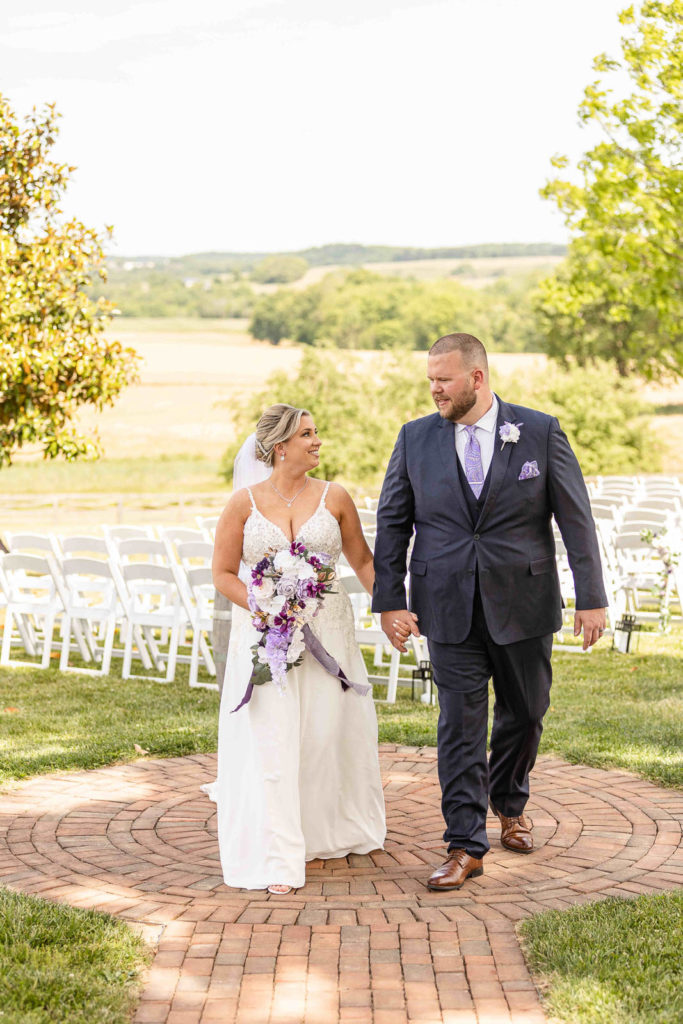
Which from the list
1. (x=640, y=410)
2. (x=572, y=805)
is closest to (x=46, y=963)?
(x=572, y=805)

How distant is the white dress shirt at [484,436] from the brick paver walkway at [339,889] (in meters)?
1.66

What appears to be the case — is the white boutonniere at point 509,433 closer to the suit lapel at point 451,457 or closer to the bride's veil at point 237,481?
the suit lapel at point 451,457

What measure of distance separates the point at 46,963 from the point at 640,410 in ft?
107

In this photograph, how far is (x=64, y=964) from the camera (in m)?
3.85

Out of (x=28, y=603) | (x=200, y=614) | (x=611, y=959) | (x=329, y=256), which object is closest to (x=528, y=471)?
(x=611, y=959)

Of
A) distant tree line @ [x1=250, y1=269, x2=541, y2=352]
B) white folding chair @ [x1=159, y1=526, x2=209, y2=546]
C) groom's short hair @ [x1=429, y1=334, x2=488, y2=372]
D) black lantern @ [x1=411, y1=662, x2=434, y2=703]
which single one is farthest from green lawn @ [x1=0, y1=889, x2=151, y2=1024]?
distant tree line @ [x1=250, y1=269, x2=541, y2=352]

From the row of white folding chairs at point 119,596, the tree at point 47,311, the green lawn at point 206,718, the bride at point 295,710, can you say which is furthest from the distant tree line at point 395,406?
the bride at point 295,710

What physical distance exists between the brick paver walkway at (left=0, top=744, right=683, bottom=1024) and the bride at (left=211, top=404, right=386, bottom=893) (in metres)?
0.20

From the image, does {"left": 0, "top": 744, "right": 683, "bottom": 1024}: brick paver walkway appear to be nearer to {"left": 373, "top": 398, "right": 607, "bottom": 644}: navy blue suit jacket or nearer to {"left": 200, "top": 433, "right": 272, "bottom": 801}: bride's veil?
{"left": 200, "top": 433, "right": 272, "bottom": 801}: bride's veil

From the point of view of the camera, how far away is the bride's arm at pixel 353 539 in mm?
5125

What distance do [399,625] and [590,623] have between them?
760 mm

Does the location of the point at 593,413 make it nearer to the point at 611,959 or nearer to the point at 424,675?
the point at 424,675

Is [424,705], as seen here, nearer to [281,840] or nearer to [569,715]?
[569,715]

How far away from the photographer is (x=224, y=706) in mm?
5062
